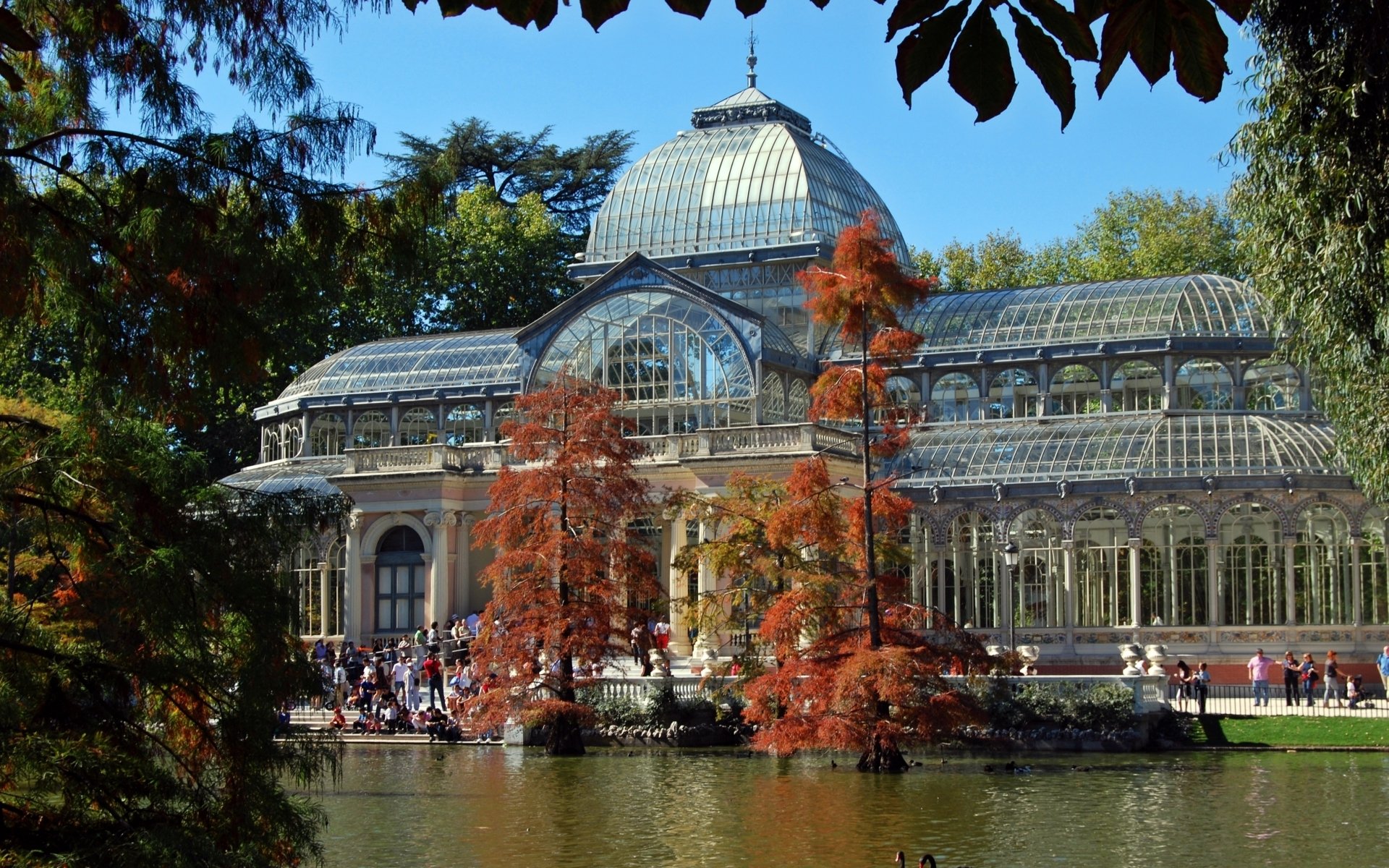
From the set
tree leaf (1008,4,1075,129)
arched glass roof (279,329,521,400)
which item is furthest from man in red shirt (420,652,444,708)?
tree leaf (1008,4,1075,129)

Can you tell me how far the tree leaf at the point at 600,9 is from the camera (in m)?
4.83

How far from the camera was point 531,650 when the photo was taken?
32.2 metres

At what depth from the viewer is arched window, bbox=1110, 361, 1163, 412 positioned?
44.1m

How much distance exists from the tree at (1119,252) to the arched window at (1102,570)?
71.1 feet

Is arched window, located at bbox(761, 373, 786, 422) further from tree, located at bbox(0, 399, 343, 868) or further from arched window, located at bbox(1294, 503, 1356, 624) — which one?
tree, located at bbox(0, 399, 343, 868)

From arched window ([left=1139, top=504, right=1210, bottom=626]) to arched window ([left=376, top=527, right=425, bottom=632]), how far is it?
18524 millimetres

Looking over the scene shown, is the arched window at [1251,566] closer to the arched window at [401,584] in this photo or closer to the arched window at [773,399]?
the arched window at [773,399]

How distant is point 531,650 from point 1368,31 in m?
18.5

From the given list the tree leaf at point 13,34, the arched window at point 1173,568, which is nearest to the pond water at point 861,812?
the arched window at point 1173,568

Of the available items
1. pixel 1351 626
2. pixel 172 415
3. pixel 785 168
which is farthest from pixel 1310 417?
pixel 172 415

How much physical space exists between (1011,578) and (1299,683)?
6836mm

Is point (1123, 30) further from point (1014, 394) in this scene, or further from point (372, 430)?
point (372, 430)

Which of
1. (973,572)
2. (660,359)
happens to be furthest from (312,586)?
(973,572)

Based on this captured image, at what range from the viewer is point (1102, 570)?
41875 mm
